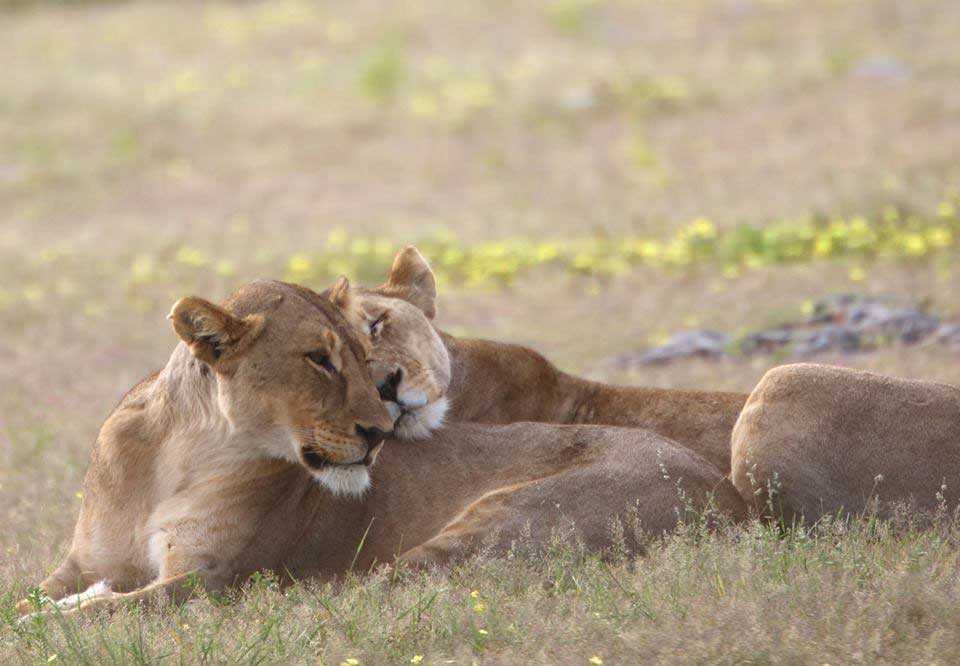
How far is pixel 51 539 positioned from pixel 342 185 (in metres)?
12.3

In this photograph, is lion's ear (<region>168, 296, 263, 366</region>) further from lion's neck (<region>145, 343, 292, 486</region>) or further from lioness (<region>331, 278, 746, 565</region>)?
lioness (<region>331, 278, 746, 565</region>)

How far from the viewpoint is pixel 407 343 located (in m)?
6.57

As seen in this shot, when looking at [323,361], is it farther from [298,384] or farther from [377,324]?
[377,324]

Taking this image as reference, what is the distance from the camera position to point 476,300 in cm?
1346

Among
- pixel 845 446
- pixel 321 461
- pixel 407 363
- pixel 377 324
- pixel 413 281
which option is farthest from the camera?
pixel 413 281

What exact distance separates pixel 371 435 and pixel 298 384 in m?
0.30

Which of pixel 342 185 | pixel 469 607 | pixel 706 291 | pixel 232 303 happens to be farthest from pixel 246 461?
pixel 342 185

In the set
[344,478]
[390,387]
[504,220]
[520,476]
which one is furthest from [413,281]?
[504,220]

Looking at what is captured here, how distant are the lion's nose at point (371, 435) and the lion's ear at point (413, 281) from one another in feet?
5.45

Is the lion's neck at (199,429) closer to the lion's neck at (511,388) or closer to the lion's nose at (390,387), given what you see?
the lion's nose at (390,387)

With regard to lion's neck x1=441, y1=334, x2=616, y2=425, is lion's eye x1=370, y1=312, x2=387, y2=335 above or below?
above

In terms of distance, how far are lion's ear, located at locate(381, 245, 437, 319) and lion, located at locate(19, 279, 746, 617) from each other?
1.10 m

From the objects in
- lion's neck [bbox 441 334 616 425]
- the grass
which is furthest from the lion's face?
the grass

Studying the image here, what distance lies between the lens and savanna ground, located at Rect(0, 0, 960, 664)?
15.7ft
